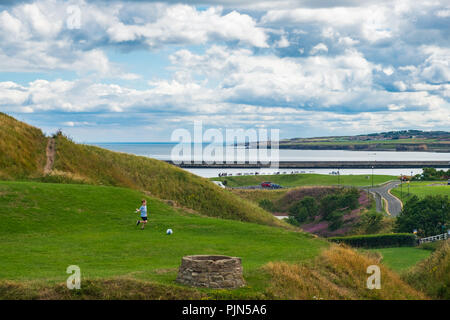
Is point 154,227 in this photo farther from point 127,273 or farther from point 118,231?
point 127,273

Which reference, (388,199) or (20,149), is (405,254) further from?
(388,199)

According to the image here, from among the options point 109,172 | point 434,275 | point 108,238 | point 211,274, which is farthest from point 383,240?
point 211,274

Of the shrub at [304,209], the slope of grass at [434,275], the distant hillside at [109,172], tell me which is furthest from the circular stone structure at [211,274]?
the shrub at [304,209]

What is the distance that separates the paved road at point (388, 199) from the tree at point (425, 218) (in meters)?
11.1

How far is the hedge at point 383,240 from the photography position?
5897 cm

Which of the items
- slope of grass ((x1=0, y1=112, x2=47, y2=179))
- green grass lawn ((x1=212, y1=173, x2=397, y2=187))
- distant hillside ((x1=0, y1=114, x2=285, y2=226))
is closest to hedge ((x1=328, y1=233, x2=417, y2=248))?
distant hillside ((x1=0, y1=114, x2=285, y2=226))

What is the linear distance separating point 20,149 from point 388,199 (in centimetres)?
7326

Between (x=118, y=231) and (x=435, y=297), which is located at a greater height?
(x=118, y=231)

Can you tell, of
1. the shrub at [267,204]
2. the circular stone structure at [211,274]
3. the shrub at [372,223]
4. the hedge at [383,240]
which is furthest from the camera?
the shrub at [267,204]

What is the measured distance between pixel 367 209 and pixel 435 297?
68111 millimetres

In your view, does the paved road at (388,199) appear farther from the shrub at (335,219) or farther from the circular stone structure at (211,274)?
the circular stone structure at (211,274)

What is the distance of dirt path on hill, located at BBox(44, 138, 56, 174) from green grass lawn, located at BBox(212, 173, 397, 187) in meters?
86.6
